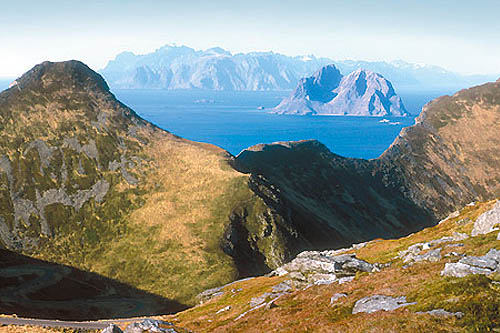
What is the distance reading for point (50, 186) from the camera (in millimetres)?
185375

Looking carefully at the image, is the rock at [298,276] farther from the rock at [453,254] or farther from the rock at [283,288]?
the rock at [453,254]

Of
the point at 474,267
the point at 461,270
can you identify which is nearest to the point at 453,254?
the point at 474,267

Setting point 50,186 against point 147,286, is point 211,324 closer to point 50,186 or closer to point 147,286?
point 147,286

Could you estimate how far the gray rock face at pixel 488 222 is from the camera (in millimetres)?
48856

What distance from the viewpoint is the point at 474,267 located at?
3125 cm

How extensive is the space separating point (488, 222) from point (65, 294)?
450 feet

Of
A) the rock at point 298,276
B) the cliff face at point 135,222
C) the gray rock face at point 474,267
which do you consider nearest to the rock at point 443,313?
the gray rock face at point 474,267

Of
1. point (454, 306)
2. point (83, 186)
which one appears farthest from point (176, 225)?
point (454, 306)

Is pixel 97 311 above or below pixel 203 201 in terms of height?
below

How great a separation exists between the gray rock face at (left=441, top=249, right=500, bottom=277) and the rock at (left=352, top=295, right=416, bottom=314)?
16.5ft

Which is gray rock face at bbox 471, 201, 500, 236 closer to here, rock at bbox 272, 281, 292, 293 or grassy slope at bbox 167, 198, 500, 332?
grassy slope at bbox 167, 198, 500, 332

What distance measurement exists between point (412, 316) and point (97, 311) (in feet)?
408

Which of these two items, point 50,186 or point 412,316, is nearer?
point 412,316

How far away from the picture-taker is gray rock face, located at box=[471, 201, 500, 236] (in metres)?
48.9
